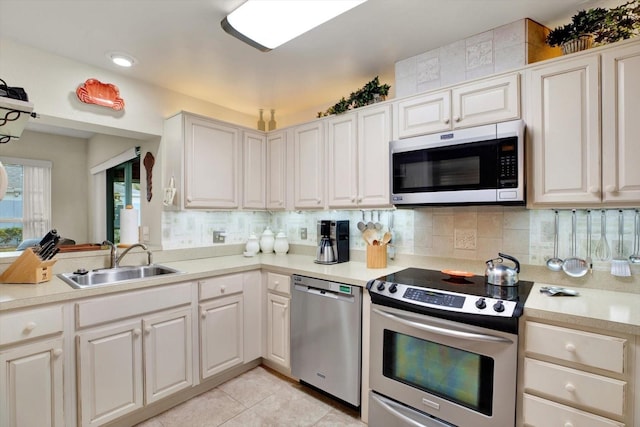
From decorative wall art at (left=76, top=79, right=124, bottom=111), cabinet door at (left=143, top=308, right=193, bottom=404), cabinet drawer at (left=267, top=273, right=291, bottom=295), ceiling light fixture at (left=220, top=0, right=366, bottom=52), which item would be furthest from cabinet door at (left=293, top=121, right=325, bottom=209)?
decorative wall art at (left=76, top=79, right=124, bottom=111)

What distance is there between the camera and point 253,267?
2.64m

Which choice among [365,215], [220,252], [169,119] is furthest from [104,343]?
[365,215]

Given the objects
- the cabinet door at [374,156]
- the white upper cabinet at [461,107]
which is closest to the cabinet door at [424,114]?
the white upper cabinet at [461,107]

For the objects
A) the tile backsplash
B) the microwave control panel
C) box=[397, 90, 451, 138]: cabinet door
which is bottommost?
the tile backsplash

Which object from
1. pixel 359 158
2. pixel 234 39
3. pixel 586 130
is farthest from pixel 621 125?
pixel 234 39

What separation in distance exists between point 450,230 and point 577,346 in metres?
1.07

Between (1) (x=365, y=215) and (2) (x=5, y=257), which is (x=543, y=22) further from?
(2) (x=5, y=257)

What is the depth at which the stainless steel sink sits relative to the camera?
2111 mm

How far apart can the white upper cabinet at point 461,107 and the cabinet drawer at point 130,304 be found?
191 cm

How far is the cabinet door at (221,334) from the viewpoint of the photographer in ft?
7.63

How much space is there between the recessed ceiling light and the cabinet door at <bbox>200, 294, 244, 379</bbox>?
1863 millimetres

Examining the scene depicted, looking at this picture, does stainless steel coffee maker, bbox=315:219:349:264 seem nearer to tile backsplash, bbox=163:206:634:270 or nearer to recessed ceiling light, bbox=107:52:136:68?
tile backsplash, bbox=163:206:634:270

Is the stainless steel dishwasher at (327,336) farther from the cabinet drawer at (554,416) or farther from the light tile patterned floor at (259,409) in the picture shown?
the cabinet drawer at (554,416)

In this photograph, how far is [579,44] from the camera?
1.66m
